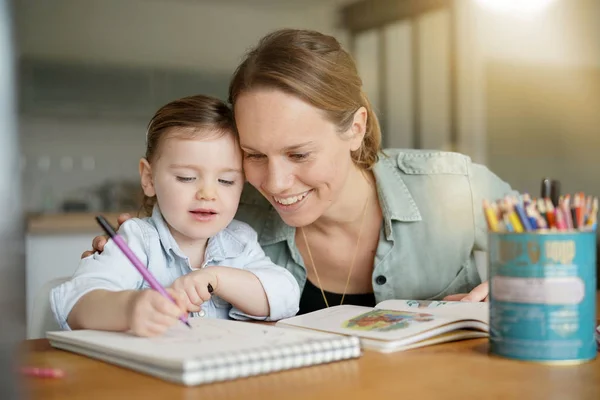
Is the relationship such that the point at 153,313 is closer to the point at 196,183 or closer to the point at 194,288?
the point at 194,288

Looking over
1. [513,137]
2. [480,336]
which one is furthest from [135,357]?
[513,137]

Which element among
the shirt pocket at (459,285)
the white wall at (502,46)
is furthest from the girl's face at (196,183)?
Answer: the white wall at (502,46)

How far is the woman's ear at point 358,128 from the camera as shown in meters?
1.47

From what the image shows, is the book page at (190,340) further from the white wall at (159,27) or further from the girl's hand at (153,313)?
the white wall at (159,27)

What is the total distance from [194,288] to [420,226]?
70 centimetres

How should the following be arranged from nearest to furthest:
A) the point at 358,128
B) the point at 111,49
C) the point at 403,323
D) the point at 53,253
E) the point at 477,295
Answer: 1. the point at 403,323
2. the point at 477,295
3. the point at 358,128
4. the point at 53,253
5. the point at 111,49

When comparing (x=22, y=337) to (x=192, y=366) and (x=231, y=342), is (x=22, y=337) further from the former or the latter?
(x=231, y=342)

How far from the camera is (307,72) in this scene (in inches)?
52.5

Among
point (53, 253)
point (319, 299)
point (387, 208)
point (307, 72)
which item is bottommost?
point (53, 253)

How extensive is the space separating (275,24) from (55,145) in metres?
1.87

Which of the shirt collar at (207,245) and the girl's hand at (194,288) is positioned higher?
the shirt collar at (207,245)

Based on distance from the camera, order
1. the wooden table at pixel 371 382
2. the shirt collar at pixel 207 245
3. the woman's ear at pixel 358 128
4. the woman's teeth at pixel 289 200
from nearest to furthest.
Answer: the wooden table at pixel 371 382
the shirt collar at pixel 207 245
the woman's teeth at pixel 289 200
the woman's ear at pixel 358 128

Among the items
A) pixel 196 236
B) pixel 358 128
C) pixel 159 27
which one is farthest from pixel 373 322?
pixel 159 27

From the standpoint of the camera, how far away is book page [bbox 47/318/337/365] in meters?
0.73
